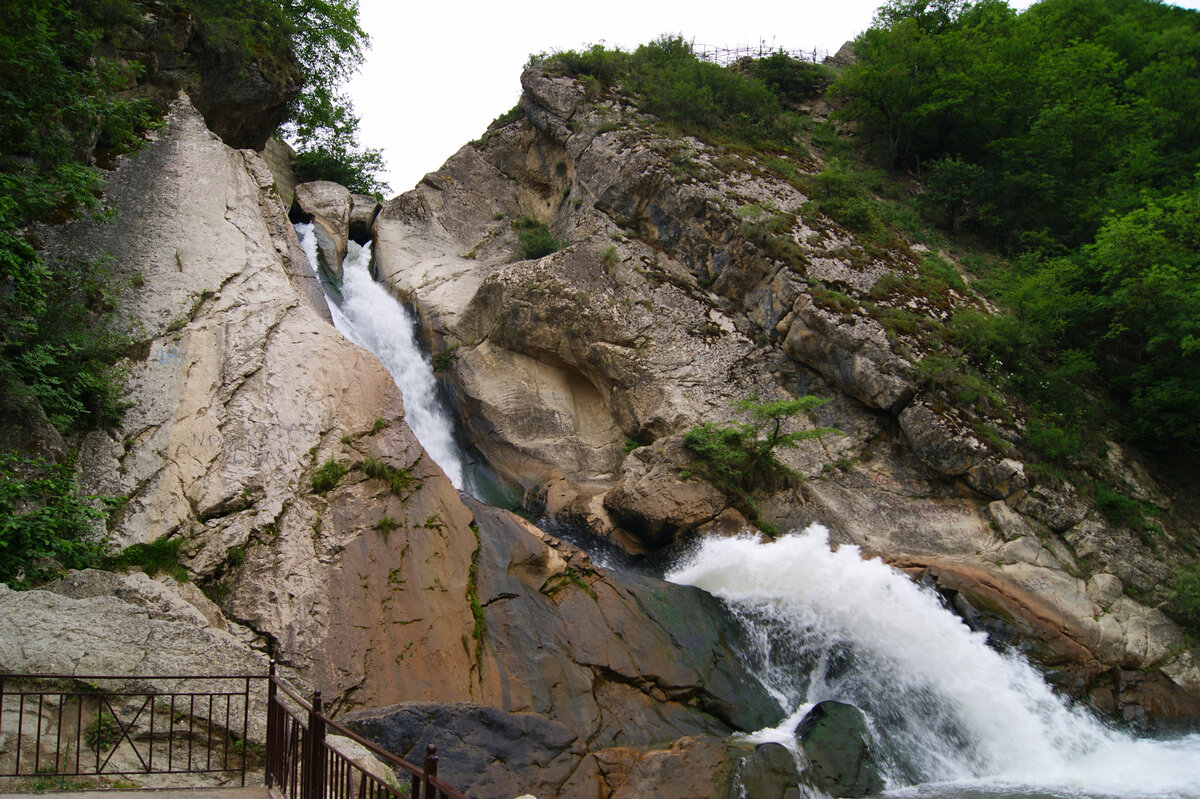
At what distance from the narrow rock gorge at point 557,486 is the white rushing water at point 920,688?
2.14 feet

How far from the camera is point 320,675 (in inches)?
341

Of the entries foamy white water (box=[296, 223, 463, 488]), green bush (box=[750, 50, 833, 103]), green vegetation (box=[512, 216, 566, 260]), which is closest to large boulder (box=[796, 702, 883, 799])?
foamy white water (box=[296, 223, 463, 488])

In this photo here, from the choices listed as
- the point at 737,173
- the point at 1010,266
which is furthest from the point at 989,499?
the point at 737,173

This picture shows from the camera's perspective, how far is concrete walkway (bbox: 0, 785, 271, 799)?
17.2ft

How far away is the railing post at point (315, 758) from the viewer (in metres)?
5.18

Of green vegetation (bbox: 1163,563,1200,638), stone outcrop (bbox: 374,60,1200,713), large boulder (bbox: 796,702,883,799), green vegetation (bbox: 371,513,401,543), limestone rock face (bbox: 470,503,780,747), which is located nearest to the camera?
large boulder (bbox: 796,702,883,799)

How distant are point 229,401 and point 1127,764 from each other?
15.2m

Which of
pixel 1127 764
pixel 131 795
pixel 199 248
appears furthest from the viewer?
pixel 199 248

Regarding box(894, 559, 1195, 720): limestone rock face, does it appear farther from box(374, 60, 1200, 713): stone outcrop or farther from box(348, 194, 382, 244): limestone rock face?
box(348, 194, 382, 244): limestone rock face

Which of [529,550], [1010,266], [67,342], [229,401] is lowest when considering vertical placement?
[529,550]

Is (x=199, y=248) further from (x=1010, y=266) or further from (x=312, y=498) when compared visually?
(x=1010, y=266)

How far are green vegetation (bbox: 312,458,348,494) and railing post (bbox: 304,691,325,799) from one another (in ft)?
19.1

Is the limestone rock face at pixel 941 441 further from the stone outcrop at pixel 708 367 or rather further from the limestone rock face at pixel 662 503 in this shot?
the limestone rock face at pixel 662 503

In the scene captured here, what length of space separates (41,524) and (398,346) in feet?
43.6
